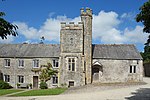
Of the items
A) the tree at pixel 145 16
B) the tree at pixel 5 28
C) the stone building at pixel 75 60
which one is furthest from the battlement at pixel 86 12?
the tree at pixel 5 28

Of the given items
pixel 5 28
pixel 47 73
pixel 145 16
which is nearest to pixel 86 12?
pixel 47 73

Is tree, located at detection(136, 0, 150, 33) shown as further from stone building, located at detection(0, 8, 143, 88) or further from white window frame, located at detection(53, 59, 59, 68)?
white window frame, located at detection(53, 59, 59, 68)

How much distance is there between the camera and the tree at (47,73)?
39688 mm

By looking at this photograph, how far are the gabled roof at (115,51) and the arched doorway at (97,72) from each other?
1.65 m

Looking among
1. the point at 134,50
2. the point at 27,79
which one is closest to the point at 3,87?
the point at 27,79

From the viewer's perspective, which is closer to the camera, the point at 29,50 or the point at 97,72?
the point at 97,72

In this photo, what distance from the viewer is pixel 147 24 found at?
13.8m

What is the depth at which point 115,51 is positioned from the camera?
43.2m

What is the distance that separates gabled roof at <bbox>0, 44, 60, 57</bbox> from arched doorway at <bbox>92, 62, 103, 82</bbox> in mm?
6989

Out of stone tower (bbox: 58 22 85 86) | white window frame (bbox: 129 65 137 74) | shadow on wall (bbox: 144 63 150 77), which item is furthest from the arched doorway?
shadow on wall (bbox: 144 63 150 77)

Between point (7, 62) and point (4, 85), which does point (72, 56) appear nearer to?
point (4, 85)

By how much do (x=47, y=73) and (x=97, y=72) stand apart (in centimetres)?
893

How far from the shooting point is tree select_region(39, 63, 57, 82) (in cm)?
3969

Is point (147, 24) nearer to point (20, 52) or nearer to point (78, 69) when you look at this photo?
point (78, 69)
